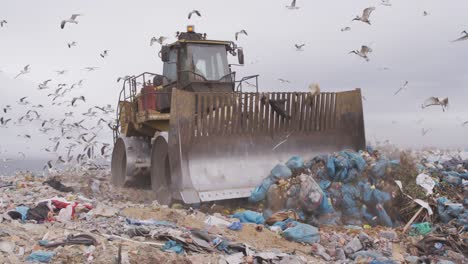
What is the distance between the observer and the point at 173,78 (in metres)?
8.48

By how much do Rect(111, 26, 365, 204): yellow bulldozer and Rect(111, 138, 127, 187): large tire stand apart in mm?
197

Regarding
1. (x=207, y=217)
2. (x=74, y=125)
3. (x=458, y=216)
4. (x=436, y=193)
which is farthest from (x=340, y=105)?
(x=74, y=125)

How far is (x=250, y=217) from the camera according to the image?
19.3ft

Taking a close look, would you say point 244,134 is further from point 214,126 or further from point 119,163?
point 119,163

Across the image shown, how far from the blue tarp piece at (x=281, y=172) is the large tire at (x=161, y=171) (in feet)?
4.60

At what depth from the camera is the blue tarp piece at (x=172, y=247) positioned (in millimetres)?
4293

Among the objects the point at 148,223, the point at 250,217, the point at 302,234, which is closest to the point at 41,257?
the point at 148,223

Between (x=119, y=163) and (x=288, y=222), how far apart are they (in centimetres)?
483

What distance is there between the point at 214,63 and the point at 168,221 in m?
3.56

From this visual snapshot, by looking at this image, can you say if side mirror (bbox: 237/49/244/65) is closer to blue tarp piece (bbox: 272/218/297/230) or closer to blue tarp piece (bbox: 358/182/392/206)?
blue tarp piece (bbox: 358/182/392/206)

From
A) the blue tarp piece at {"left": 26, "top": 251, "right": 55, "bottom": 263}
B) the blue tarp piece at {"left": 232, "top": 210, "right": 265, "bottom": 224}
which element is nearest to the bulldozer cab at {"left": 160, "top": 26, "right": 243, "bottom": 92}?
the blue tarp piece at {"left": 232, "top": 210, "right": 265, "bottom": 224}

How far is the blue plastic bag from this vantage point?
5141mm

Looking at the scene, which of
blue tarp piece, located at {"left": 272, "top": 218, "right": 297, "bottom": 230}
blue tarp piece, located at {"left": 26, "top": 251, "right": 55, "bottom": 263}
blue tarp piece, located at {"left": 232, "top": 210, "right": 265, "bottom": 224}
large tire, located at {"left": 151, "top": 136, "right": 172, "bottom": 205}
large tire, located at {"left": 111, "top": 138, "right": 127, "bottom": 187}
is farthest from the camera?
large tire, located at {"left": 111, "top": 138, "right": 127, "bottom": 187}

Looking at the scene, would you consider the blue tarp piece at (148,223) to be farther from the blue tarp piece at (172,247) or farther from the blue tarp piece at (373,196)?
the blue tarp piece at (373,196)
